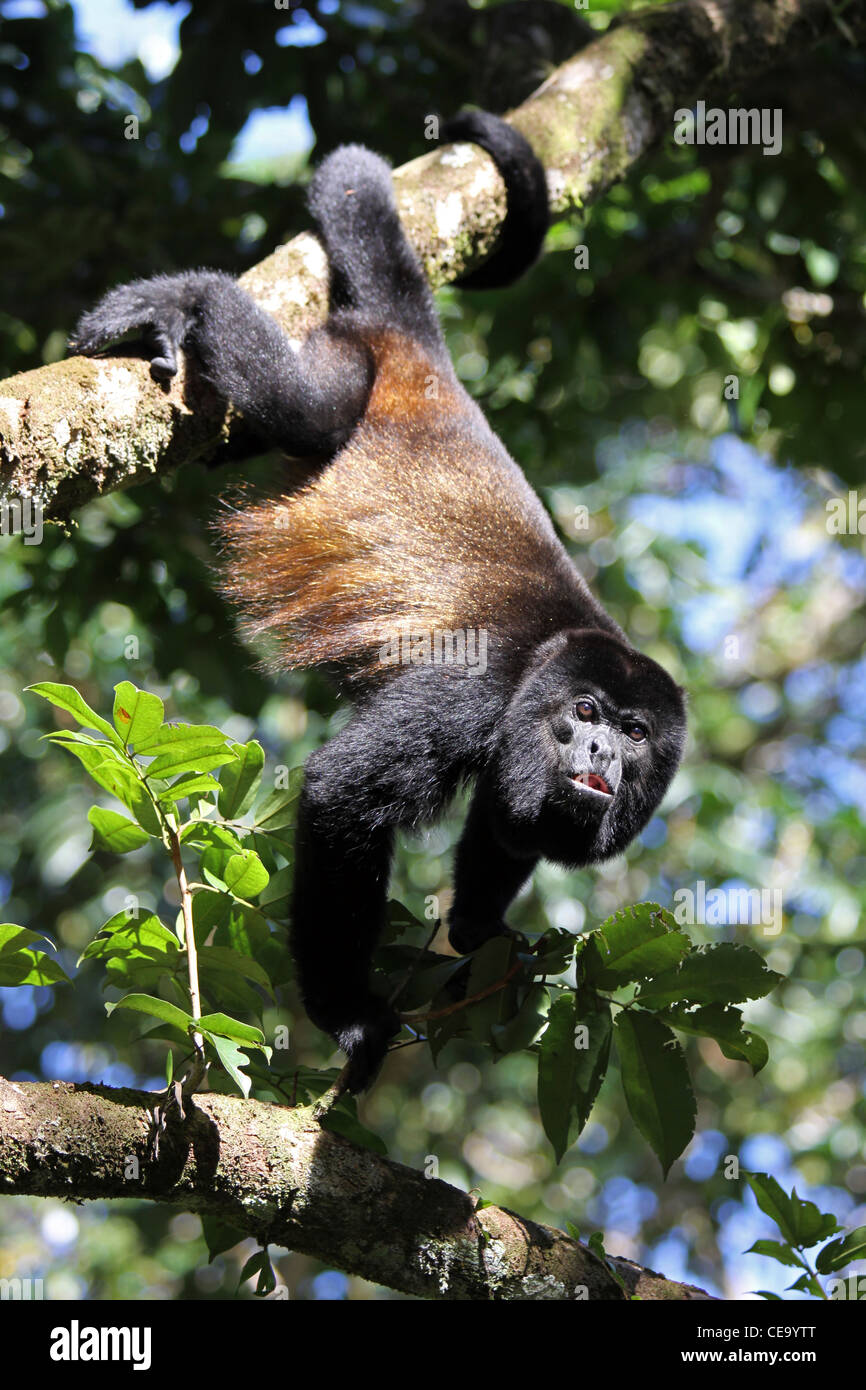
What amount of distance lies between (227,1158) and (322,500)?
2.17m

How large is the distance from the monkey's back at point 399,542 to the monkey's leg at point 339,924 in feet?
1.94

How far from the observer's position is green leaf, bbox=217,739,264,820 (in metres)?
2.57

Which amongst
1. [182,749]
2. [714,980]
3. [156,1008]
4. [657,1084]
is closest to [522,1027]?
[657,1084]

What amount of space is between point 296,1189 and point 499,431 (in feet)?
12.9

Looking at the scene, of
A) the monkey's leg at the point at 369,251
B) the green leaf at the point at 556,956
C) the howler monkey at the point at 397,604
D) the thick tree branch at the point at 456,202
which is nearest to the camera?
the green leaf at the point at 556,956

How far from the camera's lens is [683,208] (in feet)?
20.1

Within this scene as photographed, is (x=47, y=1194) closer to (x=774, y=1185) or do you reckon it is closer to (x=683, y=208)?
(x=774, y=1185)

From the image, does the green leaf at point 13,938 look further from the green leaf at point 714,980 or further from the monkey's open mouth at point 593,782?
the monkey's open mouth at point 593,782

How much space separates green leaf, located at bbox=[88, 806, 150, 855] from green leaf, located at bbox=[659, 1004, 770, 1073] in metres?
1.10

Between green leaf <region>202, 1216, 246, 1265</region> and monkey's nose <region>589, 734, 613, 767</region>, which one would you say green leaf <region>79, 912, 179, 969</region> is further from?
monkey's nose <region>589, 734, 613, 767</region>

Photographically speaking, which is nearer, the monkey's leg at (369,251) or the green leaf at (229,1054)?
the green leaf at (229,1054)

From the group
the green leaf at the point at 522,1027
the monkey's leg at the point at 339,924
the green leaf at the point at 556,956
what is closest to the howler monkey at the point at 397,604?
the monkey's leg at the point at 339,924

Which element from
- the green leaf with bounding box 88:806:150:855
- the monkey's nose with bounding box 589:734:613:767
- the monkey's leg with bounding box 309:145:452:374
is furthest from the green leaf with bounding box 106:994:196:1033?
the monkey's leg with bounding box 309:145:452:374

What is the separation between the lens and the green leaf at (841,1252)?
7.46ft
